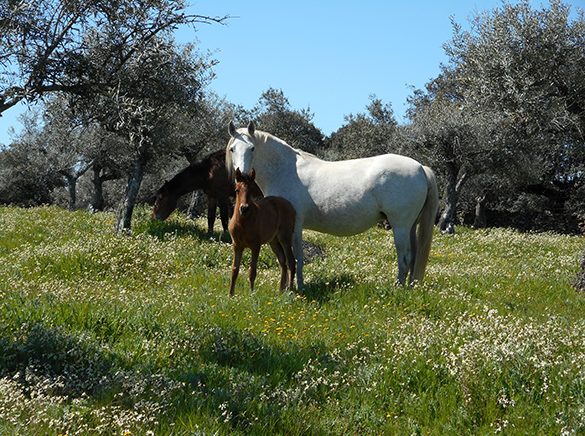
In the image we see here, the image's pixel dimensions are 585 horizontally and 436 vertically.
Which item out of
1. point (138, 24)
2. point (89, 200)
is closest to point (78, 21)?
point (138, 24)

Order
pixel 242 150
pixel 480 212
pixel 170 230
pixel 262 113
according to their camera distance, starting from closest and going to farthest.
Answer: pixel 242 150, pixel 170 230, pixel 480 212, pixel 262 113

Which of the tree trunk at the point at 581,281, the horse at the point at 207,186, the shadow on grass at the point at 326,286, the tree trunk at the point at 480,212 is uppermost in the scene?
the tree trunk at the point at 480,212

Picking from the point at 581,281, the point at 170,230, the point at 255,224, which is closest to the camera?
the point at 255,224

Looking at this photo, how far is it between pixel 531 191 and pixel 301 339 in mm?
45828

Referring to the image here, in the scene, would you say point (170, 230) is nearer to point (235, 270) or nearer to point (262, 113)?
point (235, 270)

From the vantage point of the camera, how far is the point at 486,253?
19141 mm

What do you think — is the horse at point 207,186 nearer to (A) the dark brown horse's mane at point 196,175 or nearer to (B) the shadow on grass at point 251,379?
(A) the dark brown horse's mane at point 196,175

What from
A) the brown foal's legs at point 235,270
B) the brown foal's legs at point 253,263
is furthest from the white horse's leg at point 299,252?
the brown foal's legs at point 235,270

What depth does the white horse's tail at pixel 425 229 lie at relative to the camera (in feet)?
39.8

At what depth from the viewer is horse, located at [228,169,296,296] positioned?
1113 centimetres

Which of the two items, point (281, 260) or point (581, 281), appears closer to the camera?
point (281, 260)

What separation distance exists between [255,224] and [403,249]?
2981mm

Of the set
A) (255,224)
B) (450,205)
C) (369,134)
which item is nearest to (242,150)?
(255,224)

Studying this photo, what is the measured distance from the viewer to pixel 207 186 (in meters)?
21.4
